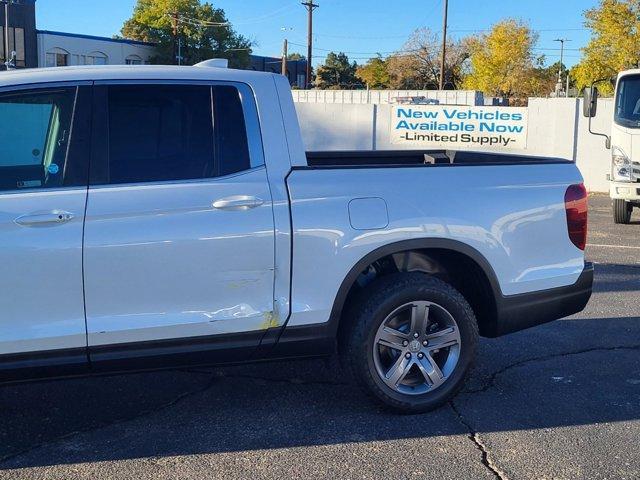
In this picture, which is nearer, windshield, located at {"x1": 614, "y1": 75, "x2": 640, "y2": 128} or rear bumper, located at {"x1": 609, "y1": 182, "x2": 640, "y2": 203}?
rear bumper, located at {"x1": 609, "y1": 182, "x2": 640, "y2": 203}

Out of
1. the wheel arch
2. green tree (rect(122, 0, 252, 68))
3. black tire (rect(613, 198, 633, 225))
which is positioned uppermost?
green tree (rect(122, 0, 252, 68))

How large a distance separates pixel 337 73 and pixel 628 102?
295 feet

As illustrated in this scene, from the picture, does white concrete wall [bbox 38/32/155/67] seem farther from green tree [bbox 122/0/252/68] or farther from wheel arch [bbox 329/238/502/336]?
wheel arch [bbox 329/238/502/336]

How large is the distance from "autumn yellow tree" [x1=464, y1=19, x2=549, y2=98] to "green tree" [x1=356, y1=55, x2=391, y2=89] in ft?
76.9

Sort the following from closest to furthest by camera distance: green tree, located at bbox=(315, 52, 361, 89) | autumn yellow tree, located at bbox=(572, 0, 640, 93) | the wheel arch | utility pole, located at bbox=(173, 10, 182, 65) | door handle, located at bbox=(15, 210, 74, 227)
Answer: door handle, located at bbox=(15, 210, 74, 227) < the wheel arch < autumn yellow tree, located at bbox=(572, 0, 640, 93) < utility pole, located at bbox=(173, 10, 182, 65) < green tree, located at bbox=(315, 52, 361, 89)

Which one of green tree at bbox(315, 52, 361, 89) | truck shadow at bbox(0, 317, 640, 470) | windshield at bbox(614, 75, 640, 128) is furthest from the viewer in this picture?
green tree at bbox(315, 52, 361, 89)

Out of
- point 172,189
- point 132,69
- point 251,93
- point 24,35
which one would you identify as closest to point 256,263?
point 172,189

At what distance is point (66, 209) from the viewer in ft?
12.3

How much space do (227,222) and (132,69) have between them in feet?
3.19

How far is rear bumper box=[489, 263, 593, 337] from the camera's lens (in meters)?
4.55

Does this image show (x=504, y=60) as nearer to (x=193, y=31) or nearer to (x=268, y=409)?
(x=193, y=31)

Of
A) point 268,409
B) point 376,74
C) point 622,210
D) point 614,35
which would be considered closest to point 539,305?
point 268,409

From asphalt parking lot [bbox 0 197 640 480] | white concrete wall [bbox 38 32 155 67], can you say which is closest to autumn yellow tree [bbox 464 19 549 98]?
white concrete wall [bbox 38 32 155 67]

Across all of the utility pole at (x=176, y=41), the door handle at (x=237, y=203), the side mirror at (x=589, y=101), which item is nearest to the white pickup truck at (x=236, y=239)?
the door handle at (x=237, y=203)
